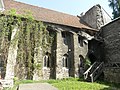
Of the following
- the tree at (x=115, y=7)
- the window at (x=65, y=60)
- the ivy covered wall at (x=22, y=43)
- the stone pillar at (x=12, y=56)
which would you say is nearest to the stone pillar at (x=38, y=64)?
the ivy covered wall at (x=22, y=43)

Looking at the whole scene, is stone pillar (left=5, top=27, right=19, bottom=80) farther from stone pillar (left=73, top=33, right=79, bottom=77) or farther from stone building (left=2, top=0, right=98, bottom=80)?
stone pillar (left=73, top=33, right=79, bottom=77)

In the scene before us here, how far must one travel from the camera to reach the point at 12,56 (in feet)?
57.7

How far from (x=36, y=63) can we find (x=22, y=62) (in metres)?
1.53

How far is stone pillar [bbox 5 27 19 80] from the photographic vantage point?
16889mm

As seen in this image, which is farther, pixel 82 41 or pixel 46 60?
pixel 82 41

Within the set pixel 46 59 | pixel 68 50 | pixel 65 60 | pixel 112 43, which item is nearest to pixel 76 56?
pixel 68 50

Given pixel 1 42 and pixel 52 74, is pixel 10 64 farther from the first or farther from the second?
pixel 52 74

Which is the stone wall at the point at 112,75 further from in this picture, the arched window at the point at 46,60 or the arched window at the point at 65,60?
the arched window at the point at 46,60

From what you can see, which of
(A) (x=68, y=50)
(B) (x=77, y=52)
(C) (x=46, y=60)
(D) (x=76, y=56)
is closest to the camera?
(C) (x=46, y=60)

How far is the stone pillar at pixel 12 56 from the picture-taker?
1689 centimetres

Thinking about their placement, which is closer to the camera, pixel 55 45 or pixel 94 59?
pixel 55 45

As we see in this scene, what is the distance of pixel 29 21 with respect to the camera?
63.4ft

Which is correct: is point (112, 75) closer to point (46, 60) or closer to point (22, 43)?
point (46, 60)

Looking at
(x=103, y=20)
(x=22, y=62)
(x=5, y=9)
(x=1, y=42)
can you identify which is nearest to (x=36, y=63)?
(x=22, y=62)
